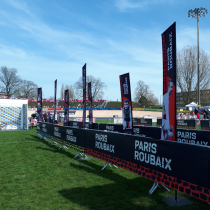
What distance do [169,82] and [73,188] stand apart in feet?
12.5

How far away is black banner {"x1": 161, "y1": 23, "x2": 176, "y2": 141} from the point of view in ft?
16.2

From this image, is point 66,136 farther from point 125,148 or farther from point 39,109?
point 39,109

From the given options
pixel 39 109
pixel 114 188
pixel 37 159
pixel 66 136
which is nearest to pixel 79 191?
pixel 114 188

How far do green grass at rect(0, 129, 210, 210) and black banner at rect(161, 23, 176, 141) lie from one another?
1.64 metres

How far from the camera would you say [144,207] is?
436 cm

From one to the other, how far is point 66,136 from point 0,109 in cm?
1588

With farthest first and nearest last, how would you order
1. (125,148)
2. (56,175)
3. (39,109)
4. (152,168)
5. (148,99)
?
(148,99) → (39,109) → (56,175) → (125,148) → (152,168)

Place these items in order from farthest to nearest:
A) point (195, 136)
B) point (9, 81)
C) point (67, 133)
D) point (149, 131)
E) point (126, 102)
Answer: point (9, 81), point (67, 133), point (149, 131), point (126, 102), point (195, 136)

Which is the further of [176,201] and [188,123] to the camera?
[188,123]

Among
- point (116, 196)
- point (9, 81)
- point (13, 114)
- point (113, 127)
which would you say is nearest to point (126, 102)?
point (116, 196)

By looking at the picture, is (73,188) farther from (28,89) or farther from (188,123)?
(28,89)

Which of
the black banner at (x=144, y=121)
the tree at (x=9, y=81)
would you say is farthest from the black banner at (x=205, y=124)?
the tree at (x=9, y=81)

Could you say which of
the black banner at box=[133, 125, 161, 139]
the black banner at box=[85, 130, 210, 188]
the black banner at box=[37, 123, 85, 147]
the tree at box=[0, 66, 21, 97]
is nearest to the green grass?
the black banner at box=[85, 130, 210, 188]

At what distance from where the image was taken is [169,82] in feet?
16.8
